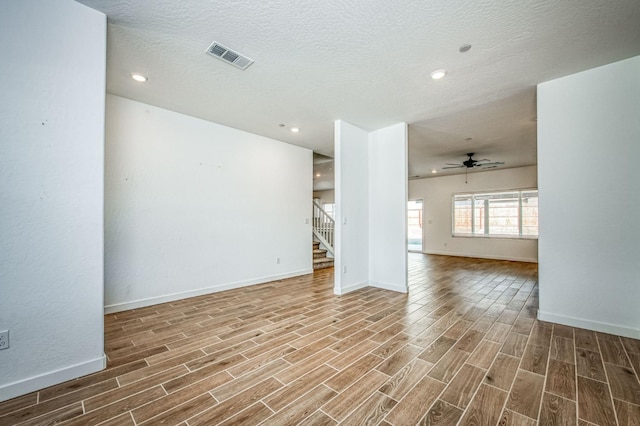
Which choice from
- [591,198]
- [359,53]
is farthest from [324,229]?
[591,198]

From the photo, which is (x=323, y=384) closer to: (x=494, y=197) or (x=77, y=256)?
(x=77, y=256)

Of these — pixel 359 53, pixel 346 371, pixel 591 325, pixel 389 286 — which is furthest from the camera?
pixel 389 286

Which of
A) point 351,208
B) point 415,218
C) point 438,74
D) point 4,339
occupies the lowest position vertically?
point 4,339

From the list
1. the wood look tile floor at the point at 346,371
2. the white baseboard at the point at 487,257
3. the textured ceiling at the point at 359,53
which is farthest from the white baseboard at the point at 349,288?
the white baseboard at the point at 487,257

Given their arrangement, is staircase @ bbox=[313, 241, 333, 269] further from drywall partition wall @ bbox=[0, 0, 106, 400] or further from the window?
the window

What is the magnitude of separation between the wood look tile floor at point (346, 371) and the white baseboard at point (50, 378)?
0.06 meters

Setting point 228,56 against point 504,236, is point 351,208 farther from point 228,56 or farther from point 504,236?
point 504,236

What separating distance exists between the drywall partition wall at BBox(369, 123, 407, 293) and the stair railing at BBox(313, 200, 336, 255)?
260 cm

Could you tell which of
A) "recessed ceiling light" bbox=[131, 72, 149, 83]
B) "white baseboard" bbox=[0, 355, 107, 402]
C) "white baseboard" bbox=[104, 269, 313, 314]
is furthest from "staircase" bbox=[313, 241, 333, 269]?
"recessed ceiling light" bbox=[131, 72, 149, 83]

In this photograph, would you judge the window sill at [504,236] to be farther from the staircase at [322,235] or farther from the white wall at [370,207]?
the white wall at [370,207]

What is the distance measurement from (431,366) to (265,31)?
3.18m

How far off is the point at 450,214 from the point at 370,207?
577 centimetres

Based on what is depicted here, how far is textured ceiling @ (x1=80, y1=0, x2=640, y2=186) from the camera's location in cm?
198

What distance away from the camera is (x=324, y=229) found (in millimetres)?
7449
